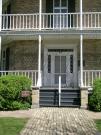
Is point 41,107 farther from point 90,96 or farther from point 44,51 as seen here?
point 44,51

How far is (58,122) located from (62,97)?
5.59 metres

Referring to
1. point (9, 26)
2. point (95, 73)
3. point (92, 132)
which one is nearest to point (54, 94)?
point (95, 73)

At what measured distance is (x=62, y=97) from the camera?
62.6 feet

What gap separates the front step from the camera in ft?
61.9

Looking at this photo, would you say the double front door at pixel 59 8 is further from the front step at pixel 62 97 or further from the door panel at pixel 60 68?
the front step at pixel 62 97

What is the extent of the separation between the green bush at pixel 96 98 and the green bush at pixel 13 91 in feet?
10.9

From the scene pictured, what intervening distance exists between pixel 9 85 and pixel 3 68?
5.73 m

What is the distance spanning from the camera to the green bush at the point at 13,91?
58.0 ft

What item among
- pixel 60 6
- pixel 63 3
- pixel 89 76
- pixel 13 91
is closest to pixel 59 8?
pixel 60 6

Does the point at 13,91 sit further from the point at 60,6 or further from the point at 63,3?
the point at 63,3

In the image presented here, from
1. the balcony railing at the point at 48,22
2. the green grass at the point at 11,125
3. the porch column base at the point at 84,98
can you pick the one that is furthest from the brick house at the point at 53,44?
the green grass at the point at 11,125

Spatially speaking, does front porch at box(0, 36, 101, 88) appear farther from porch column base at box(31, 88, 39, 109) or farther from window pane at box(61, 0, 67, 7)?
porch column base at box(31, 88, 39, 109)

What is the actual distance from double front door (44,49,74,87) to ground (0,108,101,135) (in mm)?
4250

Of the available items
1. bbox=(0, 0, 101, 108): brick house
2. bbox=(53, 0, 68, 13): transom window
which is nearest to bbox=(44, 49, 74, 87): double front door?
bbox=(0, 0, 101, 108): brick house
